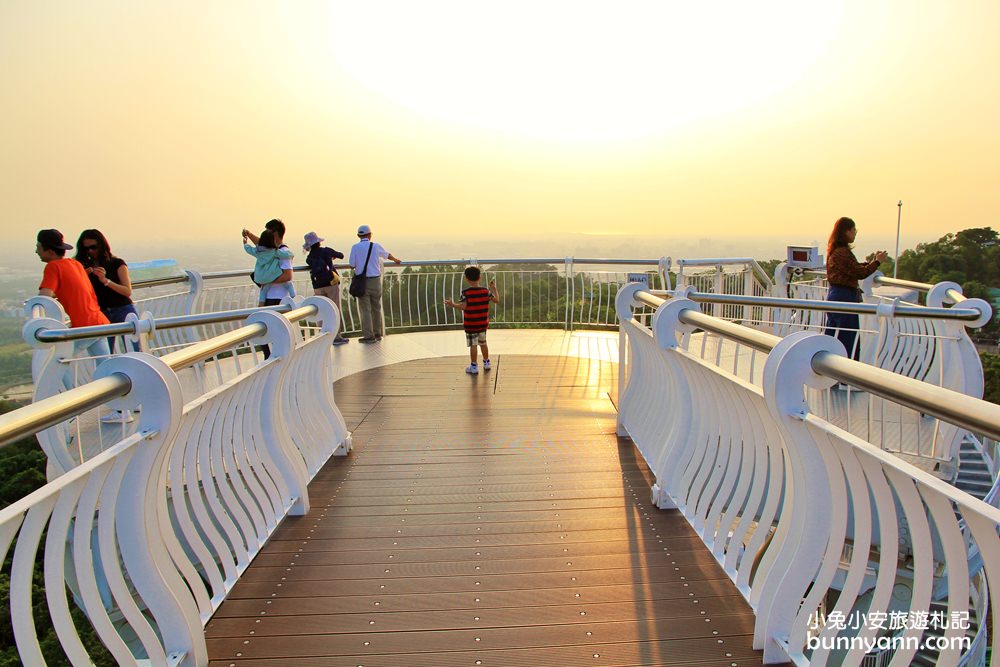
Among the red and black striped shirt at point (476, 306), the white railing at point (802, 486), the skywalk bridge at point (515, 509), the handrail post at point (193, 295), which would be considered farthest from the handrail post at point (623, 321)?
the handrail post at point (193, 295)

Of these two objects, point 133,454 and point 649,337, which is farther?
point 649,337

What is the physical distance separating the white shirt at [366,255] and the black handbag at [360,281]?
0.03 metres

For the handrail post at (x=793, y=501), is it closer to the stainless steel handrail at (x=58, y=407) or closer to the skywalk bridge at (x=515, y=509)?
the skywalk bridge at (x=515, y=509)

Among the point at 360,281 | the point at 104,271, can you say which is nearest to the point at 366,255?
the point at 360,281

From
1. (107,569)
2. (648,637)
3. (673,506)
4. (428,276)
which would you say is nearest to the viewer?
(107,569)

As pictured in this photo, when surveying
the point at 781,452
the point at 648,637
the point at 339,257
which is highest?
the point at 339,257

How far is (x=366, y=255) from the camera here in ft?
30.1

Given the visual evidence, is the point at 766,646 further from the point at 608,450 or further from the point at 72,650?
the point at 608,450

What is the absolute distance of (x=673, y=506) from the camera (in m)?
3.64

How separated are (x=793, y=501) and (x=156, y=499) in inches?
84.3

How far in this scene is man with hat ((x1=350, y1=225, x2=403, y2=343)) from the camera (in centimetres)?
920

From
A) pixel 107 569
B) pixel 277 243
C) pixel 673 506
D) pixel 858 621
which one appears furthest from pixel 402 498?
pixel 277 243

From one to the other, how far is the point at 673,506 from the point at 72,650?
2.97 metres

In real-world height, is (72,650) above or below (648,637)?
above
